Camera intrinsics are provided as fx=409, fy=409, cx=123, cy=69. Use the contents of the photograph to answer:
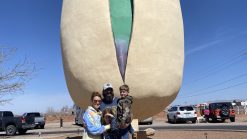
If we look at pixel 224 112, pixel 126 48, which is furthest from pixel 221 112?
pixel 126 48

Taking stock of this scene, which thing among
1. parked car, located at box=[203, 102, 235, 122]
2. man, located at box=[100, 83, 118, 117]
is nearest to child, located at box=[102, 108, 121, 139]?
man, located at box=[100, 83, 118, 117]

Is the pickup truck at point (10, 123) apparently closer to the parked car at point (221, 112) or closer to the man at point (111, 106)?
the parked car at point (221, 112)

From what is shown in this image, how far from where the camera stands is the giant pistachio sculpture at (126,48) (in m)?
9.41

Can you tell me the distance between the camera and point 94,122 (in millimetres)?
5891

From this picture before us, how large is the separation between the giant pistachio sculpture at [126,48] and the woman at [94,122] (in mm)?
3416

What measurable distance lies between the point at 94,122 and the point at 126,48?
382cm

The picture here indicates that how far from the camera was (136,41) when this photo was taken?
9414 mm

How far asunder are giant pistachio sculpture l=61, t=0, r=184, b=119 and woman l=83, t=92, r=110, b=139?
3.42 m

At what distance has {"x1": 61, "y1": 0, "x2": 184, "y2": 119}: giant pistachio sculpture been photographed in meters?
9.41

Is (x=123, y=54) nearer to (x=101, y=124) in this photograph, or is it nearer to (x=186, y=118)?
(x=101, y=124)

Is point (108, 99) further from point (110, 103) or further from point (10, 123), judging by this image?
point (10, 123)

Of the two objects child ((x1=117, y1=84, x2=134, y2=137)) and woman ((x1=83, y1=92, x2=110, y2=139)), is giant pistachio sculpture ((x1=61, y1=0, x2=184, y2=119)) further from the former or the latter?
woman ((x1=83, y1=92, x2=110, y2=139))

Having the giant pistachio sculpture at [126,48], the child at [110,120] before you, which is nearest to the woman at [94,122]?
the child at [110,120]

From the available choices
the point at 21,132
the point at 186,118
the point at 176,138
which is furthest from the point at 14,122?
the point at 176,138
